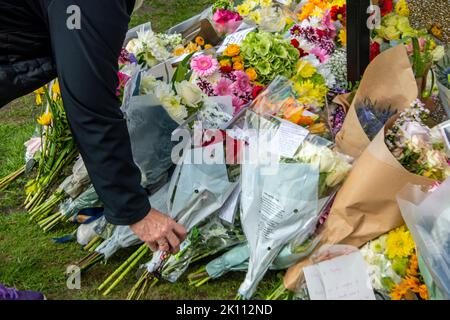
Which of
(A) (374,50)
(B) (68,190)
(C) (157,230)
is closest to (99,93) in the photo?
(C) (157,230)

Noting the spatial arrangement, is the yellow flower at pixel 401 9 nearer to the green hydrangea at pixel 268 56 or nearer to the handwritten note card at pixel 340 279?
the green hydrangea at pixel 268 56

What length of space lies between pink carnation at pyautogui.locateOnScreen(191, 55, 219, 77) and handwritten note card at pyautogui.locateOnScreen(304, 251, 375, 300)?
3.57ft

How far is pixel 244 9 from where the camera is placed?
3650mm

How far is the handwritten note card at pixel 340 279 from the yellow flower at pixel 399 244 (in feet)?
0.40

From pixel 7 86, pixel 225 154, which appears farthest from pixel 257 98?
pixel 7 86

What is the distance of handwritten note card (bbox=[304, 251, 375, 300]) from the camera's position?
2.37 metres

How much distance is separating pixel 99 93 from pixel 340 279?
1188mm

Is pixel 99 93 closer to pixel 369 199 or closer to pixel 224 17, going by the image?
pixel 369 199

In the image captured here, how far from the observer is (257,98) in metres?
2.71

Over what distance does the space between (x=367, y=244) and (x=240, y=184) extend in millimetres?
582

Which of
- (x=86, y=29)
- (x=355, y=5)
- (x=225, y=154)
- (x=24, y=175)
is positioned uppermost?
(x=86, y=29)

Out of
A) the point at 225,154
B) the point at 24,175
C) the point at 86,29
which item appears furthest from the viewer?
the point at 24,175

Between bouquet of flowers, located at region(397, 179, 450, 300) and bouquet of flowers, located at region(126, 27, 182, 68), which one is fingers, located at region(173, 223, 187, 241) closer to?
bouquet of flowers, located at region(397, 179, 450, 300)
